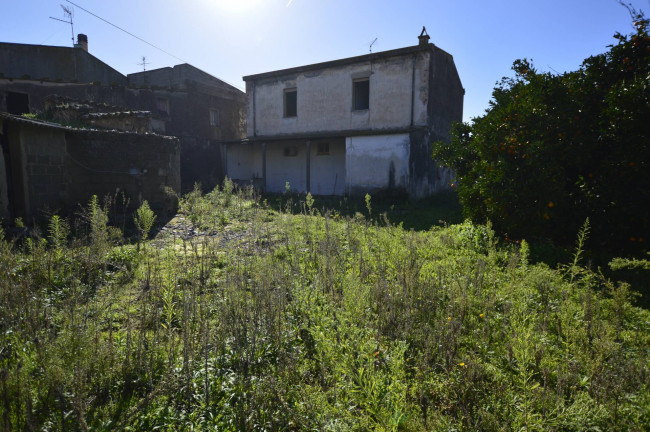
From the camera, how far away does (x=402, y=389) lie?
237 cm

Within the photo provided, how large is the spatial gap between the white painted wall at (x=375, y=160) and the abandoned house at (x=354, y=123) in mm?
41

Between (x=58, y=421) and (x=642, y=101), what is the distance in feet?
24.3

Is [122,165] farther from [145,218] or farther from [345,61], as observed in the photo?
[345,61]

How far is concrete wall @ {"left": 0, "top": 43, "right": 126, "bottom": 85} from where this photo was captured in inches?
754

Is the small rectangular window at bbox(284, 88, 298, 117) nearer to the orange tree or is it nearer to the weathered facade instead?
the weathered facade

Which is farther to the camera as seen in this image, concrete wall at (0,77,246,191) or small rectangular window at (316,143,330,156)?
small rectangular window at (316,143,330,156)

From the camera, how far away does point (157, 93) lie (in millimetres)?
18906

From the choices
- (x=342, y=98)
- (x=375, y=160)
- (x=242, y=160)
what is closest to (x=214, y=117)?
(x=242, y=160)

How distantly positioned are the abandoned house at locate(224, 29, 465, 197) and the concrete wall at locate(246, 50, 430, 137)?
40mm

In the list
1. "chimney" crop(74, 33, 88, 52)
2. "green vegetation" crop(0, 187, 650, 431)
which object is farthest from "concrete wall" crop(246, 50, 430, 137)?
"green vegetation" crop(0, 187, 650, 431)

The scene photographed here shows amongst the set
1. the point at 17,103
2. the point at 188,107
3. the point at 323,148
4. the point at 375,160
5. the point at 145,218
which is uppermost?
the point at 188,107

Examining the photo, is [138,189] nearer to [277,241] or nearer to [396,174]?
[277,241]

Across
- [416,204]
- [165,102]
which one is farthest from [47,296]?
[165,102]

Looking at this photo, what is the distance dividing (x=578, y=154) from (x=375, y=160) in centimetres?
942
